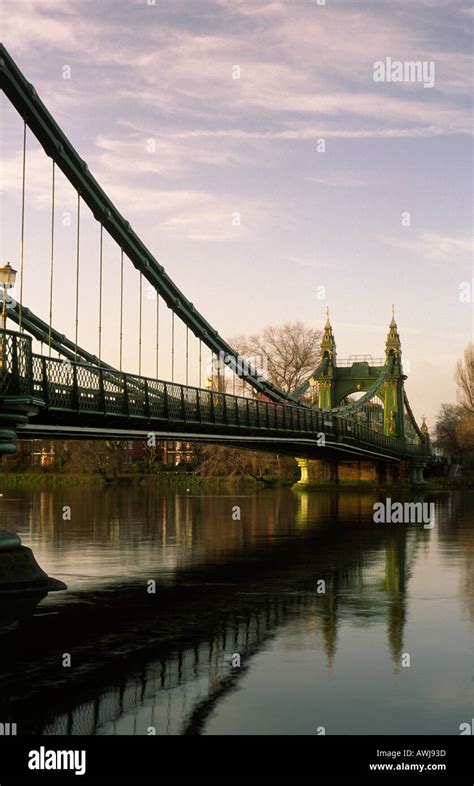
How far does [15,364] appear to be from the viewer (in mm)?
21609

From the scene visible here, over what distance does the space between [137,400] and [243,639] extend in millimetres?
13359

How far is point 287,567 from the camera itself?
92.5ft

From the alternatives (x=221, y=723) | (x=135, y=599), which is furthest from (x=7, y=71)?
(x=221, y=723)

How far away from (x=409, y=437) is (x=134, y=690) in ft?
316

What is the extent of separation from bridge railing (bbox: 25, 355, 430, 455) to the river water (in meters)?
3.96

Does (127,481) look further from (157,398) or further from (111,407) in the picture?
(111,407)

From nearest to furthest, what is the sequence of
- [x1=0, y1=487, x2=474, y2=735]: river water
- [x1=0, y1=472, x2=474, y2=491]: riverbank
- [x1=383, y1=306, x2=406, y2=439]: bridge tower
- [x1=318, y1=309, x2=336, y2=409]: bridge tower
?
[x1=0, y1=487, x2=474, y2=735]: river water
[x1=0, y1=472, x2=474, y2=491]: riverbank
[x1=318, y1=309, x2=336, y2=409]: bridge tower
[x1=383, y1=306, x2=406, y2=439]: bridge tower

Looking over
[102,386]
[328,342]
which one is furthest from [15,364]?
[328,342]

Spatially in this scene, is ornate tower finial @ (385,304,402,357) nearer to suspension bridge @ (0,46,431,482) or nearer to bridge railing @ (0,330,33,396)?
suspension bridge @ (0,46,431,482)

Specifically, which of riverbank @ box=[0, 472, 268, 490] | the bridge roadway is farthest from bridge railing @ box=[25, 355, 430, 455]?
riverbank @ box=[0, 472, 268, 490]

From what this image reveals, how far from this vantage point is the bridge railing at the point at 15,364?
69.8 ft

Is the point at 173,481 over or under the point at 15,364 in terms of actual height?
under

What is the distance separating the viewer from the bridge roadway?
21.9m
